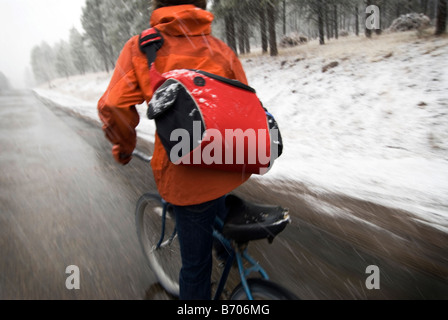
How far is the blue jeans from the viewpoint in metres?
1.54

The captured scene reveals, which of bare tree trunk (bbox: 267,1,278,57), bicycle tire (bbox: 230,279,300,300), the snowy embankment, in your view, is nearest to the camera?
bicycle tire (bbox: 230,279,300,300)

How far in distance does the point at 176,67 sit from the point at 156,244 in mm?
1902

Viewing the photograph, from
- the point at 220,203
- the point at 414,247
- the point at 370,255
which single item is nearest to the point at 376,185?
the point at 414,247

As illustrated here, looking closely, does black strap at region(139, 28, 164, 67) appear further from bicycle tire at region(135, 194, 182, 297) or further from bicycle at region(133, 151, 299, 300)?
bicycle tire at region(135, 194, 182, 297)

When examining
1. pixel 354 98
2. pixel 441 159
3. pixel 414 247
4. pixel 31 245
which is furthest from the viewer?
pixel 354 98

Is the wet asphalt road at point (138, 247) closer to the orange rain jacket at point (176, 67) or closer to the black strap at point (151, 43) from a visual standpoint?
the orange rain jacket at point (176, 67)

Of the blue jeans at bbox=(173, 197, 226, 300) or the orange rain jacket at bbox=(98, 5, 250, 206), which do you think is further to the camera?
the blue jeans at bbox=(173, 197, 226, 300)

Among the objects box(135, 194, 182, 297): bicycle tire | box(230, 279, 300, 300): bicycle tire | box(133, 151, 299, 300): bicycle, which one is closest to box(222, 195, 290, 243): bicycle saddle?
box(133, 151, 299, 300): bicycle

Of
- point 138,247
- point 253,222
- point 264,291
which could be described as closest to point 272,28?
point 138,247

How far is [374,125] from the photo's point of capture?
22.2 ft

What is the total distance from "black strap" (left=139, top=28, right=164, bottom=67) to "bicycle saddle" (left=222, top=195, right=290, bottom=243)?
980mm

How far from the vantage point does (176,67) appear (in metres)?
1.39
